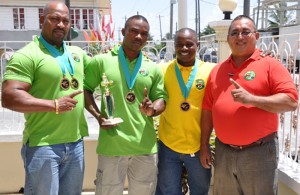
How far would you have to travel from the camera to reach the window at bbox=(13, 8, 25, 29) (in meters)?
21.7

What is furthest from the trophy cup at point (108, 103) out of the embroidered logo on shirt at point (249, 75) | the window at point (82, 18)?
the window at point (82, 18)

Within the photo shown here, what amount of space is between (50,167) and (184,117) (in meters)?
1.24

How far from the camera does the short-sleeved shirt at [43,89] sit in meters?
2.34

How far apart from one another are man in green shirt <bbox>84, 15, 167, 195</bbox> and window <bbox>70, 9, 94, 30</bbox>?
19826 millimetres

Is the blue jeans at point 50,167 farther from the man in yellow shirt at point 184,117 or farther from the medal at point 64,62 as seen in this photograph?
the man in yellow shirt at point 184,117

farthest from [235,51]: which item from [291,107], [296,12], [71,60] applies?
[296,12]

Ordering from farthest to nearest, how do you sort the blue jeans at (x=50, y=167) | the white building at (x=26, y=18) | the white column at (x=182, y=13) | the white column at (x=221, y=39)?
the white building at (x=26, y=18) < the white column at (x=182, y=13) < the white column at (x=221, y=39) < the blue jeans at (x=50, y=167)

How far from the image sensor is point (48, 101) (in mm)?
2340

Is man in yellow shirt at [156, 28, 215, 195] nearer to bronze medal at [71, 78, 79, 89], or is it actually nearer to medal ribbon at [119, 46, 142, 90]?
medal ribbon at [119, 46, 142, 90]

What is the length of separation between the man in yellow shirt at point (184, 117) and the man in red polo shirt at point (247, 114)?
0.27 meters

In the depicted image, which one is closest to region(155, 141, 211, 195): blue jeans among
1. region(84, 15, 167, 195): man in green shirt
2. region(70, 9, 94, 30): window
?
region(84, 15, 167, 195): man in green shirt

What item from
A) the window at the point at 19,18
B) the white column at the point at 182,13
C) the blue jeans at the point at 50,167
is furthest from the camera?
the window at the point at 19,18

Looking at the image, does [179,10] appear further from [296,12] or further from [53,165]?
[296,12]

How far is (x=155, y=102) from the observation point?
2.84 metres
